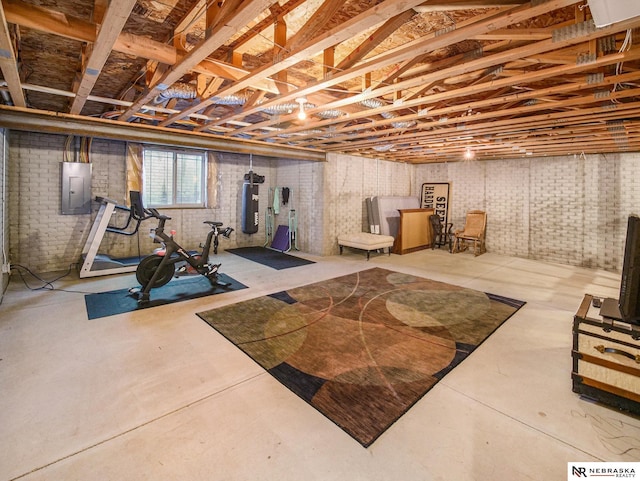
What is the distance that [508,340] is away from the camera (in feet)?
10.3

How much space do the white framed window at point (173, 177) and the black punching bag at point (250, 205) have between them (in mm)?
1146

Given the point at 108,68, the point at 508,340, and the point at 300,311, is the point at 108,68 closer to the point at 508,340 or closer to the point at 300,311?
the point at 300,311

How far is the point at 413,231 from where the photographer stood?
26.7 feet

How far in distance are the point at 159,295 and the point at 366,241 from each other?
169 inches

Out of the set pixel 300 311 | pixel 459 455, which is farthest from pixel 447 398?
pixel 300 311

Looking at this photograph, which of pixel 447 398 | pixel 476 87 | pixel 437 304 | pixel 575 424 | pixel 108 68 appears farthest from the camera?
pixel 437 304

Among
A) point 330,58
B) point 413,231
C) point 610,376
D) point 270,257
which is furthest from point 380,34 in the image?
point 413,231

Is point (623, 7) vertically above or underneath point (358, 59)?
underneath

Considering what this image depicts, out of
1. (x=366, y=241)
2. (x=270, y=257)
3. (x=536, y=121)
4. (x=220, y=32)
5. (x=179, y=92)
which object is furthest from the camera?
(x=270, y=257)

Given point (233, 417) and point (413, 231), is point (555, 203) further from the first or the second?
point (233, 417)

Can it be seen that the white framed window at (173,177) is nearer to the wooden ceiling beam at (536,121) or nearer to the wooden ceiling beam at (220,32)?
the wooden ceiling beam at (220,32)

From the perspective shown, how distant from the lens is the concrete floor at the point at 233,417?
1.62 m

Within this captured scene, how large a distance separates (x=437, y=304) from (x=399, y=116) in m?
2.55

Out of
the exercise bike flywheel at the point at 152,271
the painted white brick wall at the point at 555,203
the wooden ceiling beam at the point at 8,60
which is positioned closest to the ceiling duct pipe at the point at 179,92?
the wooden ceiling beam at the point at 8,60
